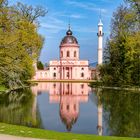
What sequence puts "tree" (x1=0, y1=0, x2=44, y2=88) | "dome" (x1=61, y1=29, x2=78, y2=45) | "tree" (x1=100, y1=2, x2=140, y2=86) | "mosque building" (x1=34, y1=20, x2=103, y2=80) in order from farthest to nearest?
"dome" (x1=61, y1=29, x2=78, y2=45) < "mosque building" (x1=34, y1=20, x2=103, y2=80) < "tree" (x1=100, y1=2, x2=140, y2=86) < "tree" (x1=0, y1=0, x2=44, y2=88)

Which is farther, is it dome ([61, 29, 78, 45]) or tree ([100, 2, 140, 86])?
dome ([61, 29, 78, 45])

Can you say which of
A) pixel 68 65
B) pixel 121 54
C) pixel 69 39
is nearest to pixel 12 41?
pixel 121 54

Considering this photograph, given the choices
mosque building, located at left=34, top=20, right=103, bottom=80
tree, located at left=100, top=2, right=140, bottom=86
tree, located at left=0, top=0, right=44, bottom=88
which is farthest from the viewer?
mosque building, located at left=34, top=20, right=103, bottom=80

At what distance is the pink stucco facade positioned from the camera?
481 ft

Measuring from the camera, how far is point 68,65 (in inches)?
5817

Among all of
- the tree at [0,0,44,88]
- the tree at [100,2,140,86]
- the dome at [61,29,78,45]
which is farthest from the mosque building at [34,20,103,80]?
the tree at [0,0,44,88]

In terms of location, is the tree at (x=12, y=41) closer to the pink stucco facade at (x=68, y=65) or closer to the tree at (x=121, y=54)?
the tree at (x=121, y=54)

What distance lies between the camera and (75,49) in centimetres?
14938

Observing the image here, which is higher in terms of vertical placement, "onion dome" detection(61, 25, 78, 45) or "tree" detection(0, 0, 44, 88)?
"onion dome" detection(61, 25, 78, 45)

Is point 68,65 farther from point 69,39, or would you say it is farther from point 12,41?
point 12,41

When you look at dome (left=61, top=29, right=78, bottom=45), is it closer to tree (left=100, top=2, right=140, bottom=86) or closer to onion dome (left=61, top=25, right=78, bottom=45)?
onion dome (left=61, top=25, right=78, bottom=45)

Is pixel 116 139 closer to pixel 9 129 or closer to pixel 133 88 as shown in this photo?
pixel 9 129

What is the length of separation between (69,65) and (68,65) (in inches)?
13.7

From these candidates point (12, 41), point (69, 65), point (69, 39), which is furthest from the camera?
point (69, 39)
